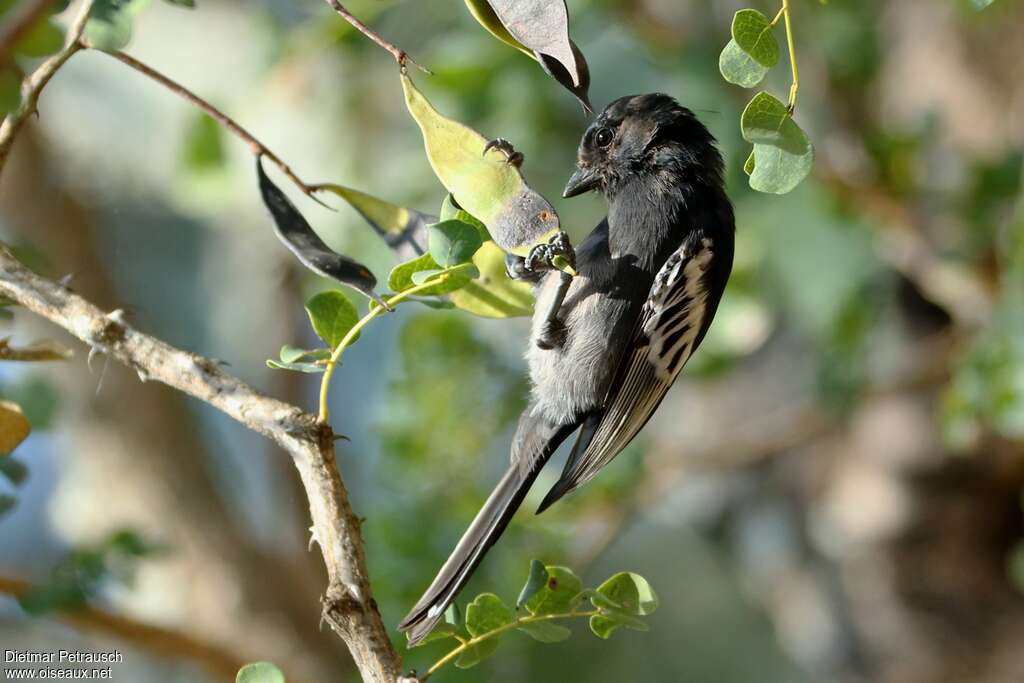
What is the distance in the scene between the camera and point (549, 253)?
1.25m

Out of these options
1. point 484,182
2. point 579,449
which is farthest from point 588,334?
point 484,182

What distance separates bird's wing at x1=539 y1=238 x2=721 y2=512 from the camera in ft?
5.07

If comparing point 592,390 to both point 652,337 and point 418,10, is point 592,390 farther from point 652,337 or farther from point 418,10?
point 418,10

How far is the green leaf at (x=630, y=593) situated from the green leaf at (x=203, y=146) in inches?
68.6

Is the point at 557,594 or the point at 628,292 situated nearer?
the point at 557,594

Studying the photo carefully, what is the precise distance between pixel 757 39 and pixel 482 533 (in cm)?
68

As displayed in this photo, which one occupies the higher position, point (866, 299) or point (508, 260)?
point (508, 260)

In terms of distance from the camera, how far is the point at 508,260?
4.32ft

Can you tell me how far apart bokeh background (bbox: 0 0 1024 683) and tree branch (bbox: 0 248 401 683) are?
0.89 m

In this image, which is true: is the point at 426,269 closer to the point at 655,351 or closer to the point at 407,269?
the point at 407,269

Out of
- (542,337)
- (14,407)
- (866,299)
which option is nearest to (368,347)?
(866,299)

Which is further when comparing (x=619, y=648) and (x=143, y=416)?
(x=619, y=648)

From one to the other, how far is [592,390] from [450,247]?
27.7 inches

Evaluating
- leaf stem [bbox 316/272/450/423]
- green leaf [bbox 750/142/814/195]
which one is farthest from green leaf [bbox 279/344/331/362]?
green leaf [bbox 750/142/814/195]
